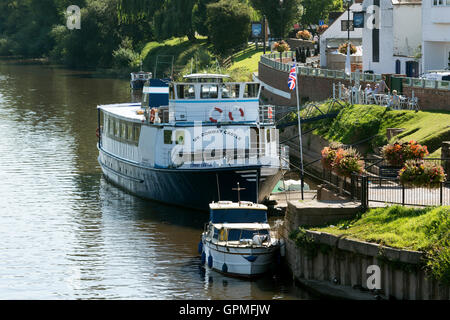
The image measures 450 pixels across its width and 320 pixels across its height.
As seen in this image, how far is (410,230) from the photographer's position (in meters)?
28.9

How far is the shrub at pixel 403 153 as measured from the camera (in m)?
33.5

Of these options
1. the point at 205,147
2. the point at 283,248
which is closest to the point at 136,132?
the point at 205,147

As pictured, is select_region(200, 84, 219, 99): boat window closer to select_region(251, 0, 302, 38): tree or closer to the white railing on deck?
the white railing on deck

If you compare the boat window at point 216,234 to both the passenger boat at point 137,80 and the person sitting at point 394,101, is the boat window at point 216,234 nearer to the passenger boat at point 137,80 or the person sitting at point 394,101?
the person sitting at point 394,101

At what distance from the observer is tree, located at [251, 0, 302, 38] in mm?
117750

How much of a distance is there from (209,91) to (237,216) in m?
12.8

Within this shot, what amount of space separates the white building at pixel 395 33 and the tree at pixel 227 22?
4271cm

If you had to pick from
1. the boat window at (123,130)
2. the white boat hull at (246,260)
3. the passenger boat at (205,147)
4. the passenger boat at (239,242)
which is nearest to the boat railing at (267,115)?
the passenger boat at (205,147)

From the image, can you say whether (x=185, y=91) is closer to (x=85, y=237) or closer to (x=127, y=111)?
(x=127, y=111)

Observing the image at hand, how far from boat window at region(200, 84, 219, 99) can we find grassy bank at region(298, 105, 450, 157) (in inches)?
379

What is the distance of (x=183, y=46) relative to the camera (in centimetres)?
12606

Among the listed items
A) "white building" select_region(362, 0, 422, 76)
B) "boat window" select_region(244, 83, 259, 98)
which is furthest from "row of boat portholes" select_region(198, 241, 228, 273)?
"white building" select_region(362, 0, 422, 76)
